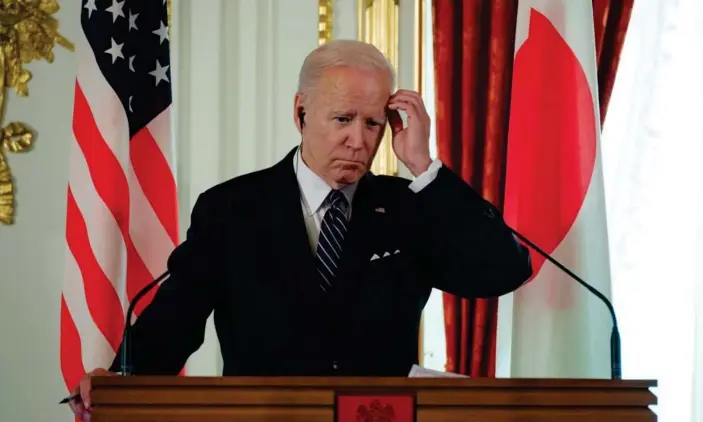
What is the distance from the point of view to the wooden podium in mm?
1406

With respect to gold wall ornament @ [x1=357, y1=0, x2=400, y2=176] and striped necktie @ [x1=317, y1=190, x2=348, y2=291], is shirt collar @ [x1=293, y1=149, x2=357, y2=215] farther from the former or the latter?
gold wall ornament @ [x1=357, y1=0, x2=400, y2=176]

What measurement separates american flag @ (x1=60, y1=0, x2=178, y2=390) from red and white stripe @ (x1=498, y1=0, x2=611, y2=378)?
1.13 meters

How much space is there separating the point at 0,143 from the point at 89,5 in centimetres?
67

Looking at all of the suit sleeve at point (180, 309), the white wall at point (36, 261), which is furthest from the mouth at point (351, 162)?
the white wall at point (36, 261)

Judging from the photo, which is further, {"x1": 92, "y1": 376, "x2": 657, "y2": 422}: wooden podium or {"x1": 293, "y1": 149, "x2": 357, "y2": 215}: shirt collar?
{"x1": 293, "y1": 149, "x2": 357, "y2": 215}: shirt collar

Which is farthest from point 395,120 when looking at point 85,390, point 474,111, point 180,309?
point 474,111

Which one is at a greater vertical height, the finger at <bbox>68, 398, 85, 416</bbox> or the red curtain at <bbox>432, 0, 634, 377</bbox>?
the red curtain at <bbox>432, 0, 634, 377</bbox>

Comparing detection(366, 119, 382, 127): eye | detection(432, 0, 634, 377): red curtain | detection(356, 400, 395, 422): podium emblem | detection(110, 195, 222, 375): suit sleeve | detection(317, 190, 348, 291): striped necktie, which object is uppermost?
detection(432, 0, 634, 377): red curtain

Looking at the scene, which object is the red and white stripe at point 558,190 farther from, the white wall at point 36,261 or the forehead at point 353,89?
the white wall at point 36,261

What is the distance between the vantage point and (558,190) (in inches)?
105

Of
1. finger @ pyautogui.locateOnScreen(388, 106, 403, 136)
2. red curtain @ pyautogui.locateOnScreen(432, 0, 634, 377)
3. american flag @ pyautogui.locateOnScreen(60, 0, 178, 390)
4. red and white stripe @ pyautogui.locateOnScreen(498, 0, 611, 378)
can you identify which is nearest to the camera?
finger @ pyautogui.locateOnScreen(388, 106, 403, 136)

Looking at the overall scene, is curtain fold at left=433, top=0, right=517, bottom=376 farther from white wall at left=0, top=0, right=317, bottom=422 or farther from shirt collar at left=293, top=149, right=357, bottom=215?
shirt collar at left=293, top=149, right=357, bottom=215

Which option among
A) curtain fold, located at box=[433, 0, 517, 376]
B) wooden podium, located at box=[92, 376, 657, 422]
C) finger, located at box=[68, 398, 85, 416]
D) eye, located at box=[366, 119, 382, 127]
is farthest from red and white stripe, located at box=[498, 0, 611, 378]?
finger, located at box=[68, 398, 85, 416]

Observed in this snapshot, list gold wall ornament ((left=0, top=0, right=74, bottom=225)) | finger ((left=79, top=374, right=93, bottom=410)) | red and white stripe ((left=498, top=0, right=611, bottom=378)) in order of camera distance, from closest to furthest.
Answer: finger ((left=79, top=374, right=93, bottom=410)) < red and white stripe ((left=498, top=0, right=611, bottom=378)) < gold wall ornament ((left=0, top=0, right=74, bottom=225))
